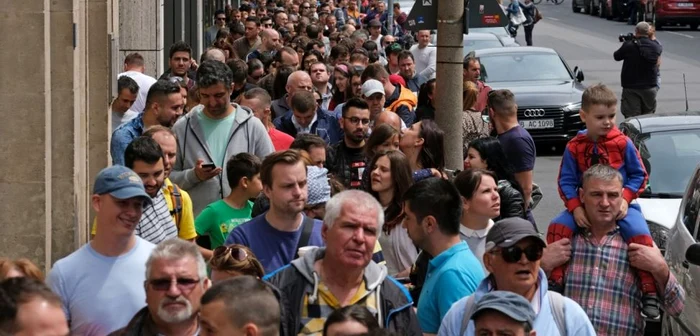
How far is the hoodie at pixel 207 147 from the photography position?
389 inches

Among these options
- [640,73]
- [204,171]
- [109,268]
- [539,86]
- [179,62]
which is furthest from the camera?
[539,86]

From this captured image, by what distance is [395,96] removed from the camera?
14.8 meters

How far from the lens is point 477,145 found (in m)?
9.98

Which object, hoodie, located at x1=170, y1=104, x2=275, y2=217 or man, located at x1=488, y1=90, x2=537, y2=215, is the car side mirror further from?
hoodie, located at x1=170, y1=104, x2=275, y2=217

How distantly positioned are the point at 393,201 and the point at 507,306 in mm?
3261

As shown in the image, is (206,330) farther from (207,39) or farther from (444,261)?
(207,39)

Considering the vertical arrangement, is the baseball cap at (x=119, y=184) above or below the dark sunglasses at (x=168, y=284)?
above

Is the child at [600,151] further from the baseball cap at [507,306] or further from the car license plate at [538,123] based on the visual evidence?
the car license plate at [538,123]

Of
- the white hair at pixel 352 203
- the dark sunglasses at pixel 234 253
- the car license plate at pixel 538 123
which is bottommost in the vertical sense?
the car license plate at pixel 538 123

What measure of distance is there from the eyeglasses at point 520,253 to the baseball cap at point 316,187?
6.91 feet

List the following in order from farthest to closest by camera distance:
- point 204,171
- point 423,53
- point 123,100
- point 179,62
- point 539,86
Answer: point 539,86
point 423,53
point 179,62
point 123,100
point 204,171

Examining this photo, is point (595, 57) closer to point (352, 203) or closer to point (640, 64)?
point (640, 64)

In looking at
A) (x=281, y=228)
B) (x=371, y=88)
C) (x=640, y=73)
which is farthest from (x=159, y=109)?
(x=640, y=73)

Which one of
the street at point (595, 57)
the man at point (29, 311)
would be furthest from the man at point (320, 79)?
the man at point (29, 311)
